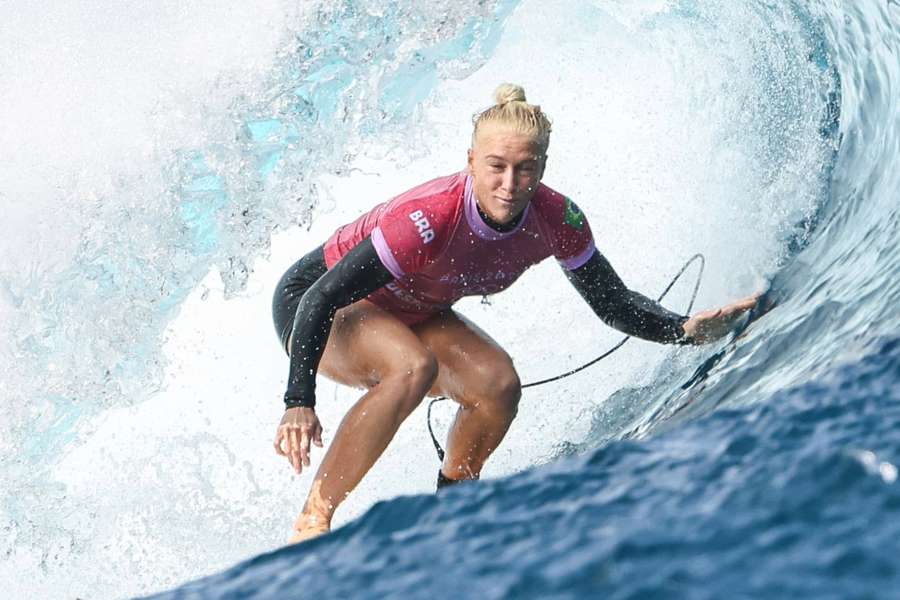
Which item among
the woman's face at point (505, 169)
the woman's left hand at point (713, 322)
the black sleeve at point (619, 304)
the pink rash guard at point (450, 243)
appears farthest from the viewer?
the woman's left hand at point (713, 322)

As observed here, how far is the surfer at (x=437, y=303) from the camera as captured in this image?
9.38 ft

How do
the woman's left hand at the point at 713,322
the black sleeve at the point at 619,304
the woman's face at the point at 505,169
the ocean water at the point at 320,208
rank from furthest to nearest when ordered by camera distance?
1. the ocean water at the point at 320,208
2. the woman's left hand at the point at 713,322
3. the black sleeve at the point at 619,304
4. the woman's face at the point at 505,169

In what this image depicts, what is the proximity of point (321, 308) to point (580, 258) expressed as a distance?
0.82m

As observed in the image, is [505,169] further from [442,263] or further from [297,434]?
[297,434]

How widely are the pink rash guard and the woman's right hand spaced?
461 millimetres

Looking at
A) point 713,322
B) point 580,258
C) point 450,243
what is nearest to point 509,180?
point 450,243

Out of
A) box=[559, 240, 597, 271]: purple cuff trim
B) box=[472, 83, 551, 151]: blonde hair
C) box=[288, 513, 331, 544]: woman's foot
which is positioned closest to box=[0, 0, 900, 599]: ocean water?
box=[559, 240, 597, 271]: purple cuff trim

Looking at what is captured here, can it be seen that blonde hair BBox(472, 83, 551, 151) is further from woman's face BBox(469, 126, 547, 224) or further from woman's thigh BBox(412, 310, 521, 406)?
woman's thigh BBox(412, 310, 521, 406)

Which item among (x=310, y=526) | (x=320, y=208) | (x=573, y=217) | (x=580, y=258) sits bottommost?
(x=310, y=526)

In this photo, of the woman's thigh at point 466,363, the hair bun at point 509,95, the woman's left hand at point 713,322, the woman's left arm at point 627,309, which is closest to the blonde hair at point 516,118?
the hair bun at point 509,95

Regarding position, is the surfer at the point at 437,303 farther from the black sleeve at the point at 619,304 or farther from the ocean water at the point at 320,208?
the ocean water at the point at 320,208

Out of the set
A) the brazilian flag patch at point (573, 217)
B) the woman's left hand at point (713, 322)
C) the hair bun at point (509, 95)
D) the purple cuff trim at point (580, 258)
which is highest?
the hair bun at point (509, 95)

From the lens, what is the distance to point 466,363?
320 cm

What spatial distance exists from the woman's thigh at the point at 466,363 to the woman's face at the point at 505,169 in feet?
1.48
